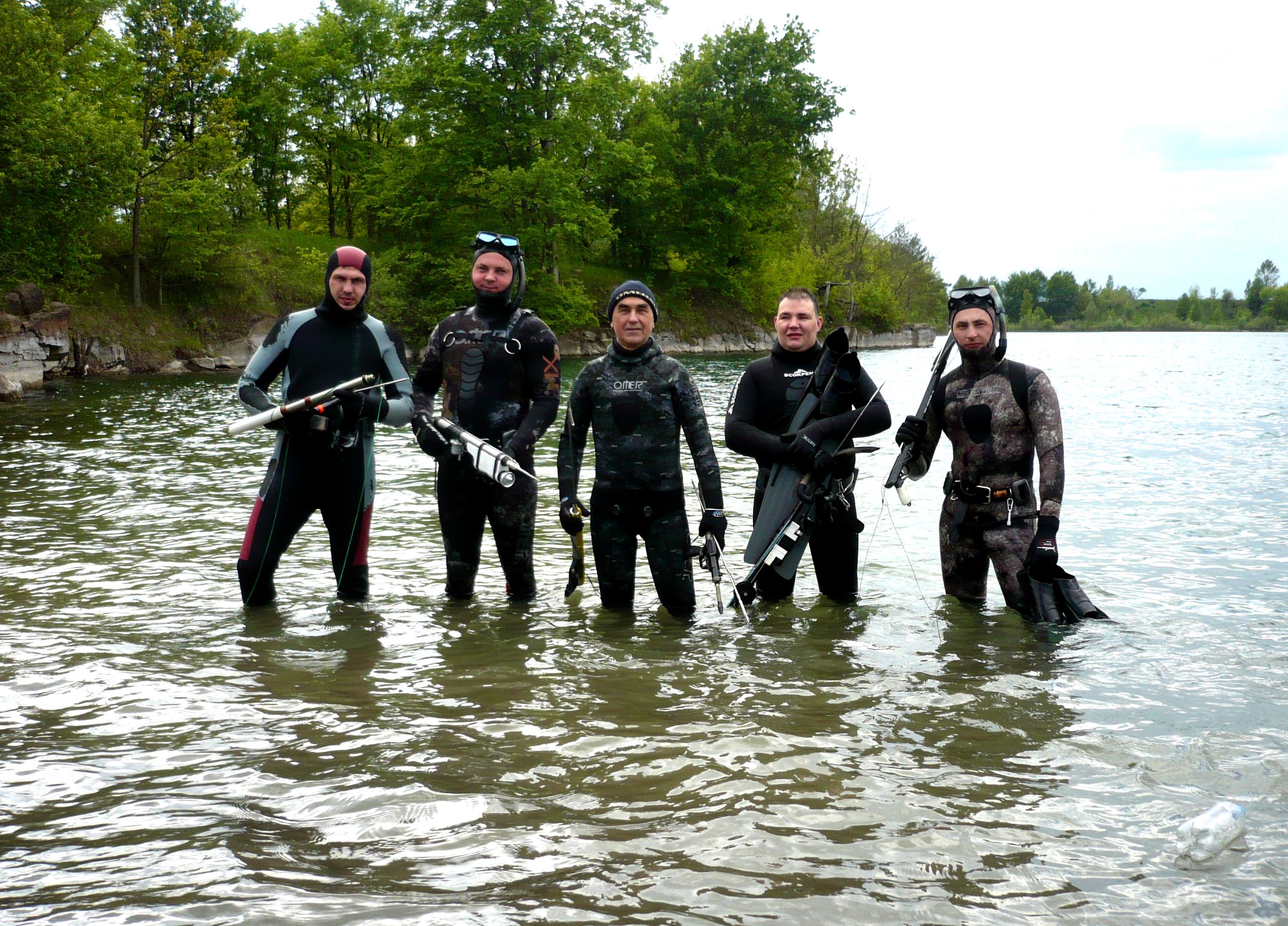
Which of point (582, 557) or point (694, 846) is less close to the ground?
point (582, 557)

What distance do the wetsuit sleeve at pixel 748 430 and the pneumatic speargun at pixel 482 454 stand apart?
142cm

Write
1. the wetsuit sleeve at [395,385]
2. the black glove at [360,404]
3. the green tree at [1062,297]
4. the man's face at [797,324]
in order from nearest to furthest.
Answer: the black glove at [360,404] < the wetsuit sleeve at [395,385] < the man's face at [797,324] < the green tree at [1062,297]

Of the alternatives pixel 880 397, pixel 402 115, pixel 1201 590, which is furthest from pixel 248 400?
pixel 402 115

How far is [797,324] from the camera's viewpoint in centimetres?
657

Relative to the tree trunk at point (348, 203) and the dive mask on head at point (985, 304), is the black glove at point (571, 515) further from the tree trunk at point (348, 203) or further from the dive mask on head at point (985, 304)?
the tree trunk at point (348, 203)

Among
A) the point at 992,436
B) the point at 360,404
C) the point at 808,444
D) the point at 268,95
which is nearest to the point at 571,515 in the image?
the point at 360,404

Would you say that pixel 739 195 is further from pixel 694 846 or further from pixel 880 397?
pixel 694 846

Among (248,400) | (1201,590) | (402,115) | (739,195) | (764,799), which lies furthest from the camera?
(739,195)

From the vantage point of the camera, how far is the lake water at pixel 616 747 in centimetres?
328

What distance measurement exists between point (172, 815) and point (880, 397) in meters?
5.00

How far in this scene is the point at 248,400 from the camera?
21.0 ft

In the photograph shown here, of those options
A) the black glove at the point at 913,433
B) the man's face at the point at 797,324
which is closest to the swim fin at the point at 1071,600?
the black glove at the point at 913,433

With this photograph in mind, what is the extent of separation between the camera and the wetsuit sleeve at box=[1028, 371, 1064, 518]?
6.03 meters

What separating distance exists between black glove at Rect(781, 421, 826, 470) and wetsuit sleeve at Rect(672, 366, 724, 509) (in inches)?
24.3
